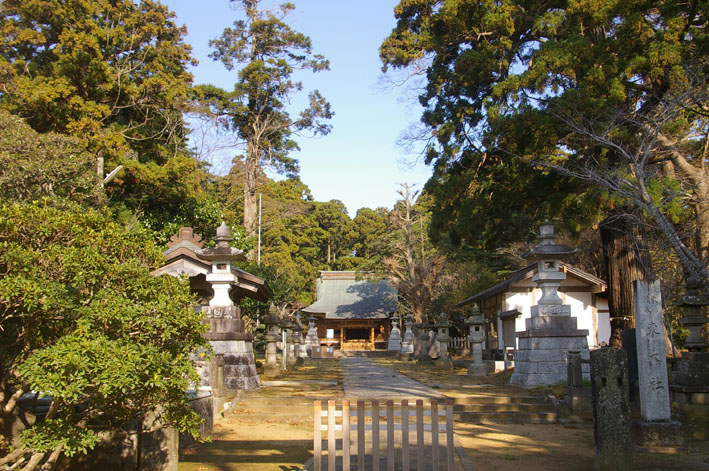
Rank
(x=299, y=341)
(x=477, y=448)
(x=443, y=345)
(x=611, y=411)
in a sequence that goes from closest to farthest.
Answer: (x=611, y=411) < (x=477, y=448) < (x=443, y=345) < (x=299, y=341)

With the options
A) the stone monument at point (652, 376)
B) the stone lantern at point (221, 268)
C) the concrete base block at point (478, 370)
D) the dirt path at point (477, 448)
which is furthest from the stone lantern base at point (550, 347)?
the stone lantern at point (221, 268)

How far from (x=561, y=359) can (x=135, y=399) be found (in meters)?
9.69

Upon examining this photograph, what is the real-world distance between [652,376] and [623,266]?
7427 millimetres

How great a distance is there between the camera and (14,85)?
18688 mm

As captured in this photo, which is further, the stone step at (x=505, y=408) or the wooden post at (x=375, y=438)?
the stone step at (x=505, y=408)

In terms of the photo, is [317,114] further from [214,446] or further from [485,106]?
[214,446]

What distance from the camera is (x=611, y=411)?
245 inches

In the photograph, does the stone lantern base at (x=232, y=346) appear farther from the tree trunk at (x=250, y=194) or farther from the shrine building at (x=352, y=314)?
the shrine building at (x=352, y=314)

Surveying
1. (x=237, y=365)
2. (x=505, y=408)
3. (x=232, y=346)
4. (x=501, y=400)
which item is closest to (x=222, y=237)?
(x=232, y=346)

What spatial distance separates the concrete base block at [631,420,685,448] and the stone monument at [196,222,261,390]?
8.03 meters

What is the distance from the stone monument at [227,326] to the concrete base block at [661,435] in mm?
8035

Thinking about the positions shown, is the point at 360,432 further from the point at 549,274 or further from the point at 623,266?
the point at 623,266

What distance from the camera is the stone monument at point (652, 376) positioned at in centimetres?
749

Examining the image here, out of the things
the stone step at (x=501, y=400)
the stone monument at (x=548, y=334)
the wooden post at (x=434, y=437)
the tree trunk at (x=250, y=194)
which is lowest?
the stone step at (x=501, y=400)
